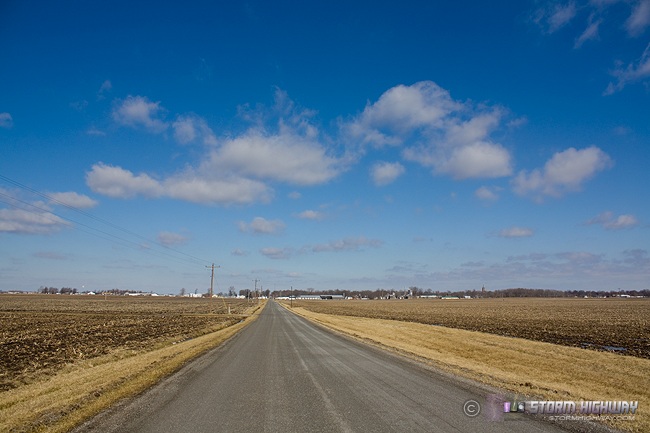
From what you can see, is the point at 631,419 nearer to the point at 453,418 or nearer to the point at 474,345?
the point at 453,418

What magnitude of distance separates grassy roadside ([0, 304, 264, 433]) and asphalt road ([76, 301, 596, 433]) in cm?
62

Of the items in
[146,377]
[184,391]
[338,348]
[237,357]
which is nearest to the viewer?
[184,391]

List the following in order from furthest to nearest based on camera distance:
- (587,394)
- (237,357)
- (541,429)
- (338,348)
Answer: (338,348)
(237,357)
(587,394)
(541,429)

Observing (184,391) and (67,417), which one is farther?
(184,391)

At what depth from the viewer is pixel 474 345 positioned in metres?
25.1

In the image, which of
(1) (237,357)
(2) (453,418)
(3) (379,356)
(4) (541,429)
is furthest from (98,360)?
(4) (541,429)

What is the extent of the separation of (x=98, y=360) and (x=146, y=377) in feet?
22.6
